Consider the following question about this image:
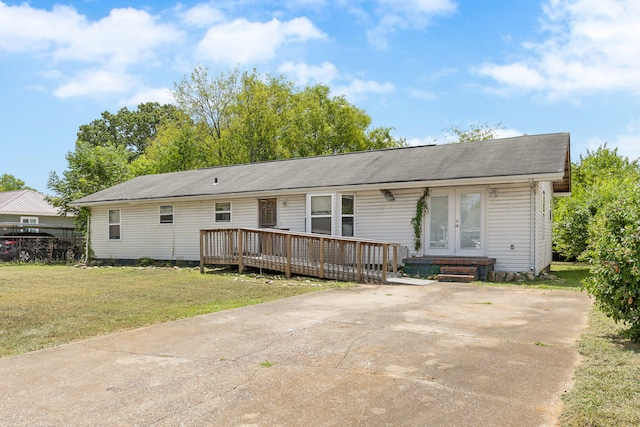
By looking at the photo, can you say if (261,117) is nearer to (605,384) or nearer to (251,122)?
(251,122)

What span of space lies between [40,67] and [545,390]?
18.0m

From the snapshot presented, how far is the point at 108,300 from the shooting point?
8.82 meters

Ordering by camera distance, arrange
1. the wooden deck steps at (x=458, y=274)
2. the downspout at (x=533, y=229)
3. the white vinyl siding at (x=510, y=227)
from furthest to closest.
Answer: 1. the white vinyl siding at (x=510, y=227)
2. the downspout at (x=533, y=229)
3. the wooden deck steps at (x=458, y=274)

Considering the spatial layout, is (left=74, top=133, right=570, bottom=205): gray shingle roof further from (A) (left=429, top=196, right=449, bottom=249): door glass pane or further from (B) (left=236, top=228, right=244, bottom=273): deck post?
(B) (left=236, top=228, right=244, bottom=273): deck post

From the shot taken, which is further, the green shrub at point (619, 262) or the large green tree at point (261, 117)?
the large green tree at point (261, 117)

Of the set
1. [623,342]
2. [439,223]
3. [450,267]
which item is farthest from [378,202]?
[623,342]

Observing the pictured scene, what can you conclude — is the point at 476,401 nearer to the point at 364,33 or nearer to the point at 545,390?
the point at 545,390

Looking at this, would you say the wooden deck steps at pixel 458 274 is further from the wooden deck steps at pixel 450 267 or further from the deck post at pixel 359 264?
the deck post at pixel 359 264

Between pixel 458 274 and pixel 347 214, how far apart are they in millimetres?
4086

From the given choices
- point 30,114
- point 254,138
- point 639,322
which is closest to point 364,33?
point 639,322

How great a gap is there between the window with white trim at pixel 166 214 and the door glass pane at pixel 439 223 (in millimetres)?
10217

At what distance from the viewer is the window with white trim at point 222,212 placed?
17312mm

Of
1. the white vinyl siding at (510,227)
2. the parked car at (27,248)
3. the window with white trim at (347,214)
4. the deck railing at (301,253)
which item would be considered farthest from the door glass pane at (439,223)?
the parked car at (27,248)

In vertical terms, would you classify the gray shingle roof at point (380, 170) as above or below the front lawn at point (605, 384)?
above
